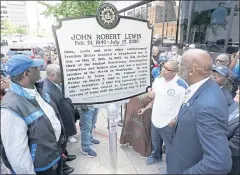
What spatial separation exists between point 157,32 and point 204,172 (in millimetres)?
10995

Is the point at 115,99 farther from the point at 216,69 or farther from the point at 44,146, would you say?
the point at 216,69

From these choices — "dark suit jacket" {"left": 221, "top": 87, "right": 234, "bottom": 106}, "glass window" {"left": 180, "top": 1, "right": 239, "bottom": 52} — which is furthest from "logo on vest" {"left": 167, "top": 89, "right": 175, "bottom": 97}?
"glass window" {"left": 180, "top": 1, "right": 239, "bottom": 52}

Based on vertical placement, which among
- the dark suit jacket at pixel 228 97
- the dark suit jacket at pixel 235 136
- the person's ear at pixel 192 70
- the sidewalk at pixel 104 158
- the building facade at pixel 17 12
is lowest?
the sidewalk at pixel 104 158

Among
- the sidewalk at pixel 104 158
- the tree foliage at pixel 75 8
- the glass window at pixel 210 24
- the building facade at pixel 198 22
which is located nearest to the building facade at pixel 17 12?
the tree foliage at pixel 75 8

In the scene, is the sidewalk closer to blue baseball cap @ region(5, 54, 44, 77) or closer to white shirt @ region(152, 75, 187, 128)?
white shirt @ region(152, 75, 187, 128)

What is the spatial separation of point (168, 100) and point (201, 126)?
126cm

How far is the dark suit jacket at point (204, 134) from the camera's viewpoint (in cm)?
127

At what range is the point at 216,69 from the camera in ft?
8.34

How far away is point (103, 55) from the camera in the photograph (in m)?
1.63

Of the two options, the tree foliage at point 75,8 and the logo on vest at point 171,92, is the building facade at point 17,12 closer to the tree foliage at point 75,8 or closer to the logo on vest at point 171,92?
the tree foliage at point 75,8

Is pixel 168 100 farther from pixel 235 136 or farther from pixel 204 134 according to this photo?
pixel 204 134

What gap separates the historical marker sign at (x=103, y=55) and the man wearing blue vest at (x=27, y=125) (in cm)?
37

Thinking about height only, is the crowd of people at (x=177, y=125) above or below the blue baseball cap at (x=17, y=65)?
below

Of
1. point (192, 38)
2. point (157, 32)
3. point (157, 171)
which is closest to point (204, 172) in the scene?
point (157, 171)
